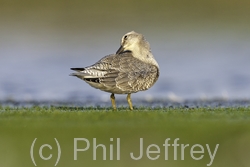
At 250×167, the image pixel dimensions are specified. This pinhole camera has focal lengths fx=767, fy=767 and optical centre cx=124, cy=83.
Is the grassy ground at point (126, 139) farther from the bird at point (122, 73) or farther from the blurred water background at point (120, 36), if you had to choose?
the blurred water background at point (120, 36)

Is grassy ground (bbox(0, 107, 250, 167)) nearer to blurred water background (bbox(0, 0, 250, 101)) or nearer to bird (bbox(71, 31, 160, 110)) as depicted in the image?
bird (bbox(71, 31, 160, 110))

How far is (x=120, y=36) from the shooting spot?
2277cm

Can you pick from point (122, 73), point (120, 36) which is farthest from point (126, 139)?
point (120, 36)

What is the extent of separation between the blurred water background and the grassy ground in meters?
6.99

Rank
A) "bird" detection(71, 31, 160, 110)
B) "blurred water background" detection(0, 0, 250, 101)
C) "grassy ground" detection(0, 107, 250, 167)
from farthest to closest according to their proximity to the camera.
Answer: "blurred water background" detection(0, 0, 250, 101)
"bird" detection(71, 31, 160, 110)
"grassy ground" detection(0, 107, 250, 167)

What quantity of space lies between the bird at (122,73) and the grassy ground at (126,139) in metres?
1.68

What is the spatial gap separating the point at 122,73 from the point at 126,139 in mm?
2854

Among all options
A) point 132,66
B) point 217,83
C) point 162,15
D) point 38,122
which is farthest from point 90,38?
point 38,122

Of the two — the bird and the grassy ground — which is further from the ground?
the bird

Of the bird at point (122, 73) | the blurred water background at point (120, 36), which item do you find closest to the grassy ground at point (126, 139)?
the bird at point (122, 73)

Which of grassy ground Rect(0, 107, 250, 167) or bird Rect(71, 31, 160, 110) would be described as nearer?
grassy ground Rect(0, 107, 250, 167)

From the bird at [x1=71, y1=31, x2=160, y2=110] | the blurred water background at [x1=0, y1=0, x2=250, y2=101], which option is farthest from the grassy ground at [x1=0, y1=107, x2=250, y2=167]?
the blurred water background at [x1=0, y1=0, x2=250, y2=101]

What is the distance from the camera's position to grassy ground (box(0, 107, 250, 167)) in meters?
8.73

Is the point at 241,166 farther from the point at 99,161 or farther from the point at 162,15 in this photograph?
the point at 162,15
